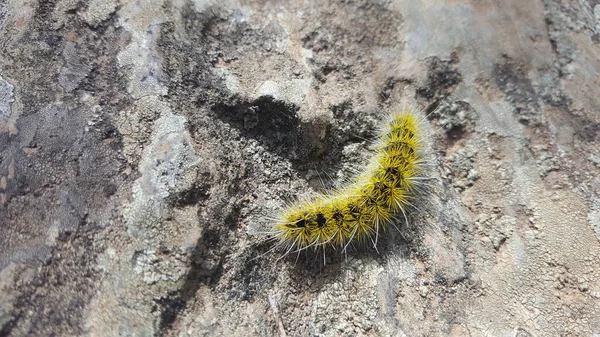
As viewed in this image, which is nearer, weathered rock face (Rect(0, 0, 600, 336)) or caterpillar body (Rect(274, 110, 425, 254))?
weathered rock face (Rect(0, 0, 600, 336))

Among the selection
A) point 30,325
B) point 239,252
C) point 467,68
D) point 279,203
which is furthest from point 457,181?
point 30,325

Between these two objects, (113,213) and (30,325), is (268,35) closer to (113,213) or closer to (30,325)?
(113,213)

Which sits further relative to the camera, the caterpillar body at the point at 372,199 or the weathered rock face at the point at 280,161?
the caterpillar body at the point at 372,199

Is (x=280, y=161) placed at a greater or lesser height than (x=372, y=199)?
greater

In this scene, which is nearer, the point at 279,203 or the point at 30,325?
the point at 30,325
